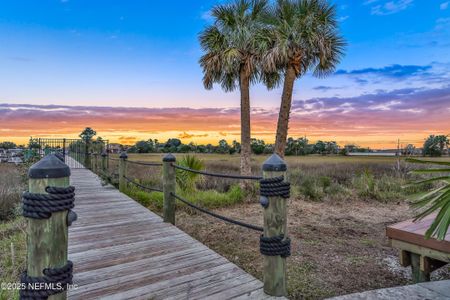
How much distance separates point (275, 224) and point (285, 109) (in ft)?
25.9

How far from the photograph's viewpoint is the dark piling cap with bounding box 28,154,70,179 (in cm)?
156

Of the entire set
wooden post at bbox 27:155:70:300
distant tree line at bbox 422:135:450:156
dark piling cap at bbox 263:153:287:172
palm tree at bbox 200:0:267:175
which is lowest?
wooden post at bbox 27:155:70:300

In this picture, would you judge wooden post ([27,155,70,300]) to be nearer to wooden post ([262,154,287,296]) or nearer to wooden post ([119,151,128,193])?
wooden post ([262,154,287,296])

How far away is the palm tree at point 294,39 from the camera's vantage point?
9.58 meters

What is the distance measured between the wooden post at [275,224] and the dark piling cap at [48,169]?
1460 mm

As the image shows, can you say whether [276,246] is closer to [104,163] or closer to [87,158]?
[104,163]

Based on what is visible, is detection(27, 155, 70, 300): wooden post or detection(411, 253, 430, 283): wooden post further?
detection(411, 253, 430, 283): wooden post

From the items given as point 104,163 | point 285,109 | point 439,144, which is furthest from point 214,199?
point 439,144

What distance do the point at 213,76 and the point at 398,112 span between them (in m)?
10.5

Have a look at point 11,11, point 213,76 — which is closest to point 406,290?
point 213,76

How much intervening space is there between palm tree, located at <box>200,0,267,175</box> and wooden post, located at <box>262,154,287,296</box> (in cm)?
762

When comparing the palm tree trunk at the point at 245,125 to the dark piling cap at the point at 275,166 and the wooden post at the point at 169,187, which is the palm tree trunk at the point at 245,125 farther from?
the dark piling cap at the point at 275,166

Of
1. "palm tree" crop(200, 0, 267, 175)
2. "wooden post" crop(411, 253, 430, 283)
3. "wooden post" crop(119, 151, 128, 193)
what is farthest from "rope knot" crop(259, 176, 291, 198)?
"palm tree" crop(200, 0, 267, 175)

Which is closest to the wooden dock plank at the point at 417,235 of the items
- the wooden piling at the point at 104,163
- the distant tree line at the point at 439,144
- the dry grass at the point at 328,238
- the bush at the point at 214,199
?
the dry grass at the point at 328,238
